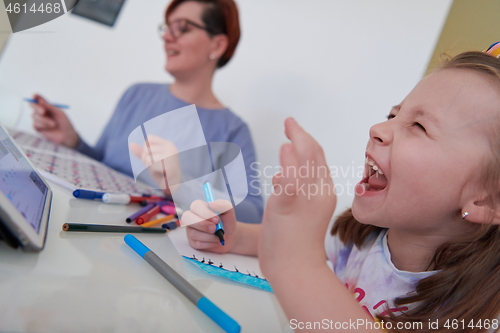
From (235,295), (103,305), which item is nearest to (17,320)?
(103,305)

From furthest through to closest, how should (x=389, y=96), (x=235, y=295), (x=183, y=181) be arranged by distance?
1. (x=389, y=96)
2. (x=183, y=181)
3. (x=235, y=295)

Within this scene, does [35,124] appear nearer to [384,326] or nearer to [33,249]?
[33,249]

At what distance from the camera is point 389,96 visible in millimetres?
640

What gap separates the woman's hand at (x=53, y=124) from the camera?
0.74 metres

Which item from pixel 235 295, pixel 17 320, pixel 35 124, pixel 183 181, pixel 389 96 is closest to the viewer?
pixel 17 320

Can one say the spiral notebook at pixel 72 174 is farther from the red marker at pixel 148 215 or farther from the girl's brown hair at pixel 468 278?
the girl's brown hair at pixel 468 278

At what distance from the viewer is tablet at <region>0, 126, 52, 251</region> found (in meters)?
0.24

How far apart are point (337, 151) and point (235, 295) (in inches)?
18.2

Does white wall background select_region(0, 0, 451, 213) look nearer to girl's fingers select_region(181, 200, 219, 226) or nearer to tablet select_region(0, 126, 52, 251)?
girl's fingers select_region(181, 200, 219, 226)

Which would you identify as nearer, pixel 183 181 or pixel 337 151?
pixel 183 181

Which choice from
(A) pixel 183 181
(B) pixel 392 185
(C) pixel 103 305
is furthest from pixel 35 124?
(B) pixel 392 185

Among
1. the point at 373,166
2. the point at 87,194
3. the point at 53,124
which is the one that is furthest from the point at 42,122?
the point at 373,166

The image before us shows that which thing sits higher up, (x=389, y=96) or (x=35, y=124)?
(x=389, y=96)

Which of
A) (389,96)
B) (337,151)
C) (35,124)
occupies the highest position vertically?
(389,96)
